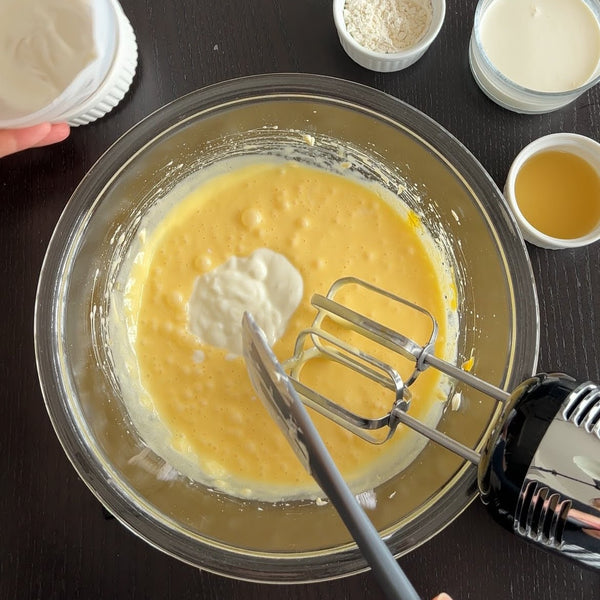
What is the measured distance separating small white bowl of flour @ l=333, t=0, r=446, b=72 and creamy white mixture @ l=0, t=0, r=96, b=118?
0.39 meters

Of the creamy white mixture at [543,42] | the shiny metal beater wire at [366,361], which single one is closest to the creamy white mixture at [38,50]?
the shiny metal beater wire at [366,361]

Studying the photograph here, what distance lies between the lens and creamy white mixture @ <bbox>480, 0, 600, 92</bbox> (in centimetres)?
94

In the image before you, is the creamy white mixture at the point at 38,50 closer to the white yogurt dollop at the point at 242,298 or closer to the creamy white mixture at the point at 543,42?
the white yogurt dollop at the point at 242,298

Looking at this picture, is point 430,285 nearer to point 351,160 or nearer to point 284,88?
point 351,160

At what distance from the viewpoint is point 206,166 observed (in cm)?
100

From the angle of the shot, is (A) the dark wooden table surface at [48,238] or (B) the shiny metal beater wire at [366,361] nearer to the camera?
(B) the shiny metal beater wire at [366,361]

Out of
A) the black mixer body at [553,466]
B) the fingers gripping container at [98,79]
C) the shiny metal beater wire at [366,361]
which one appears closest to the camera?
the black mixer body at [553,466]

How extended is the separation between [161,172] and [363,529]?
63 centimetres

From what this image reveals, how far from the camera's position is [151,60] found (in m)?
1.01

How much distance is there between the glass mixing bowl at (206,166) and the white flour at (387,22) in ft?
0.35

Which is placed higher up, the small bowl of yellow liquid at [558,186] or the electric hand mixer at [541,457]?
the small bowl of yellow liquid at [558,186]

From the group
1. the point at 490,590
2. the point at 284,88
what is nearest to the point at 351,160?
the point at 284,88

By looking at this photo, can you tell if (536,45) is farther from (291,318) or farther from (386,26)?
(291,318)

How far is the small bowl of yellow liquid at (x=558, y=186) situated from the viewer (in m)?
0.92
